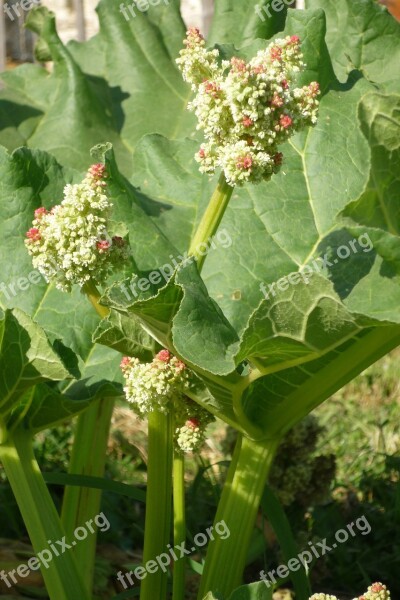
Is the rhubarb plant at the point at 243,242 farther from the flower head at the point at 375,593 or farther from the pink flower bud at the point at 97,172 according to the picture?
the flower head at the point at 375,593

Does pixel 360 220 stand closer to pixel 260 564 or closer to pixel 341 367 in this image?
pixel 341 367

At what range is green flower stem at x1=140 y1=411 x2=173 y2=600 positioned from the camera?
1.81 m

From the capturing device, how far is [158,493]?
185cm

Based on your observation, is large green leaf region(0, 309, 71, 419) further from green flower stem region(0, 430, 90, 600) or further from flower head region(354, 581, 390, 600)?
flower head region(354, 581, 390, 600)

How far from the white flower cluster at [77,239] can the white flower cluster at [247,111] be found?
177 millimetres

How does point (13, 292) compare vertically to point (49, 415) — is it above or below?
above

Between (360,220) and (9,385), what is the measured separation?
69 centimetres

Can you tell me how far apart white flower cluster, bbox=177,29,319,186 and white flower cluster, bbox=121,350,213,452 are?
350 millimetres

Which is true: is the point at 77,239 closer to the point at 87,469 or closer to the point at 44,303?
the point at 44,303

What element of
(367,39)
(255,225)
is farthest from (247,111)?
(367,39)

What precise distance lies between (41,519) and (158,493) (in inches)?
8.9

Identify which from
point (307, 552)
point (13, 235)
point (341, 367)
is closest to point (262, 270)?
point (341, 367)

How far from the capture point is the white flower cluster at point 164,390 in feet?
5.37

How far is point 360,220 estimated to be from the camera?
167cm
